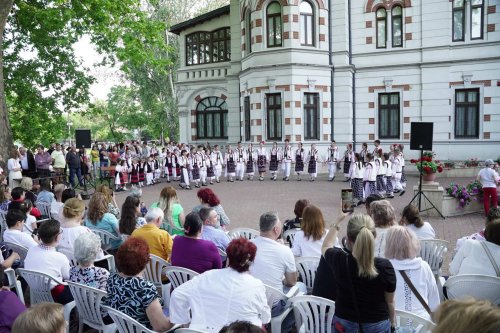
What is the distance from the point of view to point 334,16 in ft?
79.1

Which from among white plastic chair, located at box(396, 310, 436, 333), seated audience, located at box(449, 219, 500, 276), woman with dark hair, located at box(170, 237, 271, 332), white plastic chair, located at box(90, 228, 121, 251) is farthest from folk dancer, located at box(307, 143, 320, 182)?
woman with dark hair, located at box(170, 237, 271, 332)

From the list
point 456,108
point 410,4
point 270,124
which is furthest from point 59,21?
point 456,108

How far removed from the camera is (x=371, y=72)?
24.8 m

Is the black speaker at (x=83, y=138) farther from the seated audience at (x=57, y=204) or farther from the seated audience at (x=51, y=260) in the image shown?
the seated audience at (x=51, y=260)

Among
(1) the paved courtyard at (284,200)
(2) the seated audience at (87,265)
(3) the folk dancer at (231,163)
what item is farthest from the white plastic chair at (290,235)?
(3) the folk dancer at (231,163)

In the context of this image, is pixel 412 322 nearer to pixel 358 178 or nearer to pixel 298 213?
pixel 298 213

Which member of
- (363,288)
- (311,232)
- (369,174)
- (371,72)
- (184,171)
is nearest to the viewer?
(363,288)

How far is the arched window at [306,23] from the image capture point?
23.1 metres

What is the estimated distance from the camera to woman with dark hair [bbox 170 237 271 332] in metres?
3.88

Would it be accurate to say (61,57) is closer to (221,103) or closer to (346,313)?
(221,103)

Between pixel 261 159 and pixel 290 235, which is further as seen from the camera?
pixel 261 159

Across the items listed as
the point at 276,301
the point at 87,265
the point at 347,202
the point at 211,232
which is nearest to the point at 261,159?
the point at 211,232

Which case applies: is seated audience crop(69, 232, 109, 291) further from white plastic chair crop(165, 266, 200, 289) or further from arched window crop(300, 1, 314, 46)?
arched window crop(300, 1, 314, 46)

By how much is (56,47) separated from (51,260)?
18.3 metres
